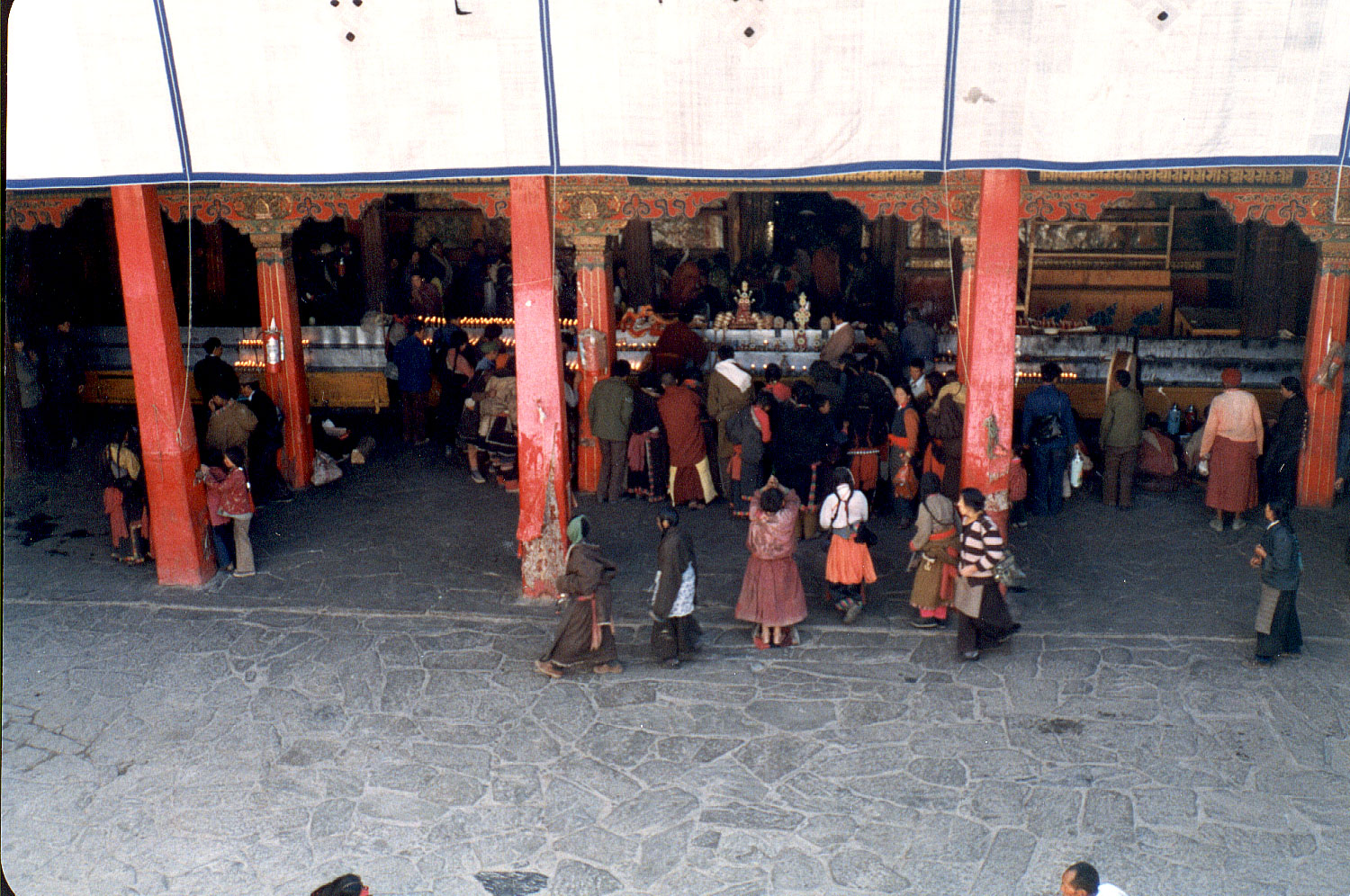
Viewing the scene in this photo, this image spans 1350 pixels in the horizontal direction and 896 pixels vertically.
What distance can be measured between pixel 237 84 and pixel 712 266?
9364 millimetres

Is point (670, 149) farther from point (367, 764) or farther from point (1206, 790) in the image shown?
point (1206, 790)

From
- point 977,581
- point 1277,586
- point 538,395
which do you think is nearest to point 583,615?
point 538,395

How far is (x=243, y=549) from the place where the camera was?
11625 millimetres

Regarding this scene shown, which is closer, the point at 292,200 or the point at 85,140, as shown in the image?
the point at 85,140

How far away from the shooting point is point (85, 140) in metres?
9.82

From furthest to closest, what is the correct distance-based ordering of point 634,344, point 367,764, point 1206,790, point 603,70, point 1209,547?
point 634,344 < point 1209,547 < point 603,70 < point 367,764 < point 1206,790

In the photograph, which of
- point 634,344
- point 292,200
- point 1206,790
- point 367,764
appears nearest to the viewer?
point 1206,790

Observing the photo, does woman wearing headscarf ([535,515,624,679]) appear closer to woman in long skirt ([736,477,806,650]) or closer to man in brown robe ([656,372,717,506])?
woman in long skirt ([736,477,806,650])

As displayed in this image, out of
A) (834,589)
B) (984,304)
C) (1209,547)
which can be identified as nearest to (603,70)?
(984,304)

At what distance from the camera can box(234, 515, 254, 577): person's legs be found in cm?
1158

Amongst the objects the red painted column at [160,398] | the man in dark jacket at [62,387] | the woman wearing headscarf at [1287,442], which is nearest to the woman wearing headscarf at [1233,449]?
the woman wearing headscarf at [1287,442]

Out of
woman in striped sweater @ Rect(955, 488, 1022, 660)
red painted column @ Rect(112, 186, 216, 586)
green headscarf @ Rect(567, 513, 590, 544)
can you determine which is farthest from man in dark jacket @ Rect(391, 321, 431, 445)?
woman in striped sweater @ Rect(955, 488, 1022, 660)

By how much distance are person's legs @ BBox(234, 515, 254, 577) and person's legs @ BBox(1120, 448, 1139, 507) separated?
9025mm

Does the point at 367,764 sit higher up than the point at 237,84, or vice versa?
the point at 237,84
